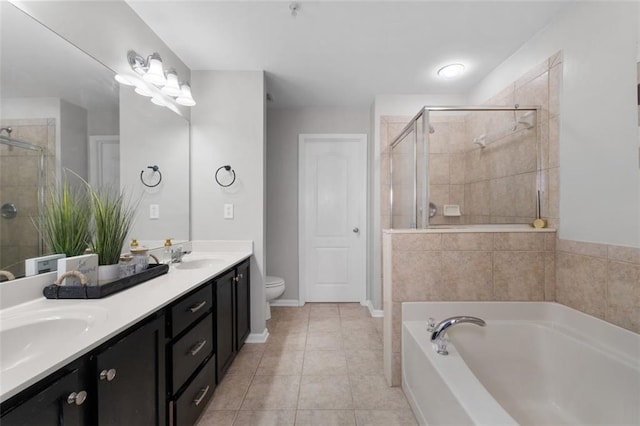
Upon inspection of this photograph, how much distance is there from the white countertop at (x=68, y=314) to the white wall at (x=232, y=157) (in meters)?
0.98

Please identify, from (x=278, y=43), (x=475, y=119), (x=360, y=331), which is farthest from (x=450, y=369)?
(x=278, y=43)

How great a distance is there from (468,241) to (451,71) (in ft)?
5.49

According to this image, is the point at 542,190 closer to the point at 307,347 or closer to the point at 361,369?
the point at 361,369

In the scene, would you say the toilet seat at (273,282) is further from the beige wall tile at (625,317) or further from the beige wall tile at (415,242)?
the beige wall tile at (625,317)

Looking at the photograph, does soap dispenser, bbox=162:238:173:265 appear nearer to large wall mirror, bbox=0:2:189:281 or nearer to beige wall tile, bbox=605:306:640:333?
large wall mirror, bbox=0:2:189:281

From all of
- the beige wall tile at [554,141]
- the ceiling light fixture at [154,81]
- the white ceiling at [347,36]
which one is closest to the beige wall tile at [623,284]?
the beige wall tile at [554,141]

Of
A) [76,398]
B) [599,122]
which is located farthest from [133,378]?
[599,122]

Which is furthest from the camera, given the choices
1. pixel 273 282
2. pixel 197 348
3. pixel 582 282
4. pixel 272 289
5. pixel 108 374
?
pixel 273 282

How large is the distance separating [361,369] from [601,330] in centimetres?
142

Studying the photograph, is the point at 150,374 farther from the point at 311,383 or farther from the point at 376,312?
the point at 376,312

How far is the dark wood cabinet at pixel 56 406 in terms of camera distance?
1.97 feet

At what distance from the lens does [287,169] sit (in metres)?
3.39

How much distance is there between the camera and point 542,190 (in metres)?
1.85

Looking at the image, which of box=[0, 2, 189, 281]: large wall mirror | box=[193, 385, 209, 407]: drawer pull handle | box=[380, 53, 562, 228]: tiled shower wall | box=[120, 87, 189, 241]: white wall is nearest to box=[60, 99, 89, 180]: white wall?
box=[0, 2, 189, 281]: large wall mirror
